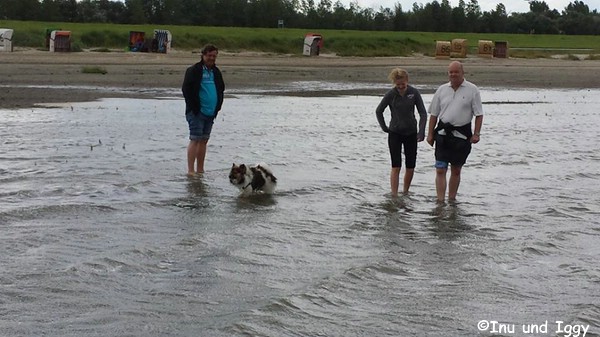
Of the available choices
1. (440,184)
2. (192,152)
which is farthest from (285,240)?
(192,152)

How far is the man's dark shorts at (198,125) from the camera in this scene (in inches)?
491

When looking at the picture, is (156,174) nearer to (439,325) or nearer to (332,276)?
(332,276)

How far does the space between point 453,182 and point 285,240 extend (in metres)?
3.07

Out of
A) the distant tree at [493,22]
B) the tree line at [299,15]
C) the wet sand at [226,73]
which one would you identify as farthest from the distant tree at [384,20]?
the wet sand at [226,73]

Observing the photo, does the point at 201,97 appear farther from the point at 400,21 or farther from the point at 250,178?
the point at 400,21

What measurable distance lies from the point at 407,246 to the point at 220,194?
3366 millimetres

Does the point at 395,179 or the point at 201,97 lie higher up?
the point at 201,97

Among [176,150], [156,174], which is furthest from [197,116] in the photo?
[176,150]

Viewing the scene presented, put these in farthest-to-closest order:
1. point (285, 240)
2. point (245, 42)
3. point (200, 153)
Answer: point (245, 42) → point (200, 153) → point (285, 240)

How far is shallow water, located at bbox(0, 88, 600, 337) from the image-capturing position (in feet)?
21.9

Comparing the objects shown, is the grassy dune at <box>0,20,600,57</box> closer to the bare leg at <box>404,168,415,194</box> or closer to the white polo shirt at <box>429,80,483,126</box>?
the bare leg at <box>404,168,415,194</box>

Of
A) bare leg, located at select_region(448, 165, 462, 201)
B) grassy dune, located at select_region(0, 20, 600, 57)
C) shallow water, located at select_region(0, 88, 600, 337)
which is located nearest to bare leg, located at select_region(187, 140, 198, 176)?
shallow water, located at select_region(0, 88, 600, 337)

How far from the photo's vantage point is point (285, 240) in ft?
30.0

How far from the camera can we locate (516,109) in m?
25.3
